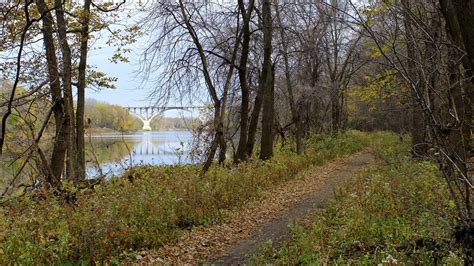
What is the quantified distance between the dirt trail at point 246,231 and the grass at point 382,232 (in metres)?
0.75

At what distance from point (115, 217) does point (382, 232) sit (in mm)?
4033

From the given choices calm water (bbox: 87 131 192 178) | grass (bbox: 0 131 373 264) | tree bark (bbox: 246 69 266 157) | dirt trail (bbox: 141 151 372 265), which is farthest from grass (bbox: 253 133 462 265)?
tree bark (bbox: 246 69 266 157)

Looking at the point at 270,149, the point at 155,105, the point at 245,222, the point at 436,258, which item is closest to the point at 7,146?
the point at 155,105

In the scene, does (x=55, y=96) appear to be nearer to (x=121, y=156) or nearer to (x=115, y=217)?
(x=121, y=156)

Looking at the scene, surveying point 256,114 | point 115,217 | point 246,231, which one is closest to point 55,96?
point 115,217

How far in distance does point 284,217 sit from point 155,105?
22.9 feet

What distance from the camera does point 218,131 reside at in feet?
41.6

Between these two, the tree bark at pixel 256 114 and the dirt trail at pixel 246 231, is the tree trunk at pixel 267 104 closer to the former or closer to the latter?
the tree bark at pixel 256 114

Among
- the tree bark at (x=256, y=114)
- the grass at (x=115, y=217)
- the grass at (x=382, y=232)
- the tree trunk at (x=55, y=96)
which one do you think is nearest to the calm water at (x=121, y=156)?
the tree trunk at (x=55, y=96)

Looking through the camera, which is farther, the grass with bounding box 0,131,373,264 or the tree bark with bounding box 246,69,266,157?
the tree bark with bounding box 246,69,266,157

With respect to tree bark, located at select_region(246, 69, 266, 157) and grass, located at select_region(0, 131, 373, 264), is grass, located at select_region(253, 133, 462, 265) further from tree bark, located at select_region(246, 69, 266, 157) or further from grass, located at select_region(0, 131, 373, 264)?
tree bark, located at select_region(246, 69, 266, 157)

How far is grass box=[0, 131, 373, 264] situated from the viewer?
5.15 meters

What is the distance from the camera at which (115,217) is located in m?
6.29

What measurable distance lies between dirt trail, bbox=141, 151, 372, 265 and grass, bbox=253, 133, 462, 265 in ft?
2.45
